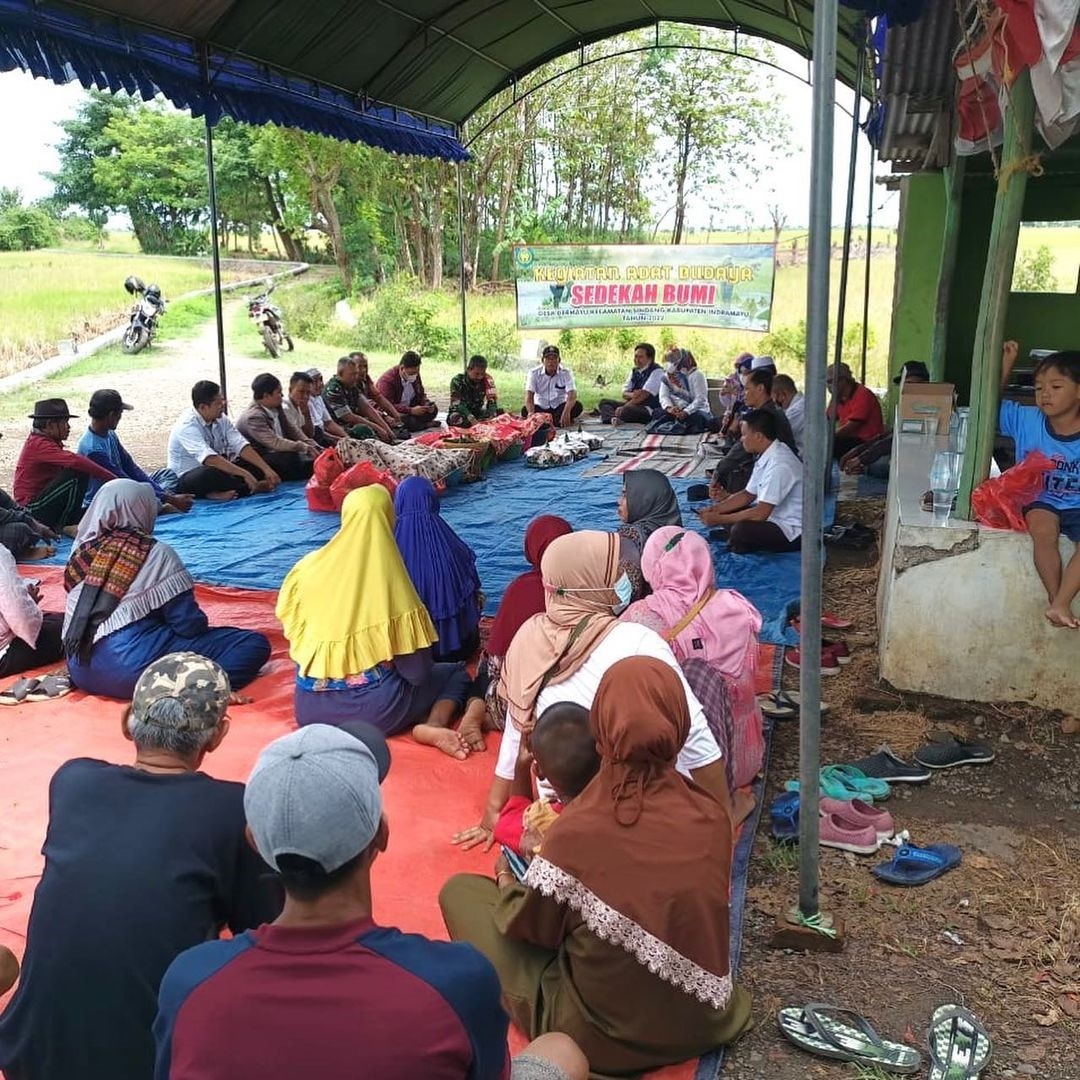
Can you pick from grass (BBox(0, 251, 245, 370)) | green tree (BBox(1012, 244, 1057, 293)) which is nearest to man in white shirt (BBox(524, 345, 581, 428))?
green tree (BBox(1012, 244, 1057, 293))

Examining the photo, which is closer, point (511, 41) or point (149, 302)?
point (511, 41)

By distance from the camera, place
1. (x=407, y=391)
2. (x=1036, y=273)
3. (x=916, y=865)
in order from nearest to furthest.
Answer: (x=916, y=865)
(x=1036, y=273)
(x=407, y=391)

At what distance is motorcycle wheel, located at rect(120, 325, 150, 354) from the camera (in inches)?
660

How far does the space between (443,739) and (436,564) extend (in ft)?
2.43

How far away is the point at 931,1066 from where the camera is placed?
2.03m

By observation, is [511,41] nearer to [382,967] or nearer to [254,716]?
[254,716]

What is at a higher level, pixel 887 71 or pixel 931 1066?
pixel 887 71

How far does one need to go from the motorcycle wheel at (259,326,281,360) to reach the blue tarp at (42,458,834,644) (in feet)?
33.2

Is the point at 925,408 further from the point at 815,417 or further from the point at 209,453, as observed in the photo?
the point at 209,453

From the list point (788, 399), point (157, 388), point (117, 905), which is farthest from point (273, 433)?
point (157, 388)

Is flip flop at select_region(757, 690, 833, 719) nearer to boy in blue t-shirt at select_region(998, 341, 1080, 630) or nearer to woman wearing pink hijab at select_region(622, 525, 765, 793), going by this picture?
woman wearing pink hijab at select_region(622, 525, 765, 793)

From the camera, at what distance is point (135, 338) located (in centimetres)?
Result: 1684

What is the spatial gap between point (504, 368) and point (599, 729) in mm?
15182

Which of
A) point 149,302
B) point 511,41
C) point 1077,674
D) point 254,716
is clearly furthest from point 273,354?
point 1077,674
